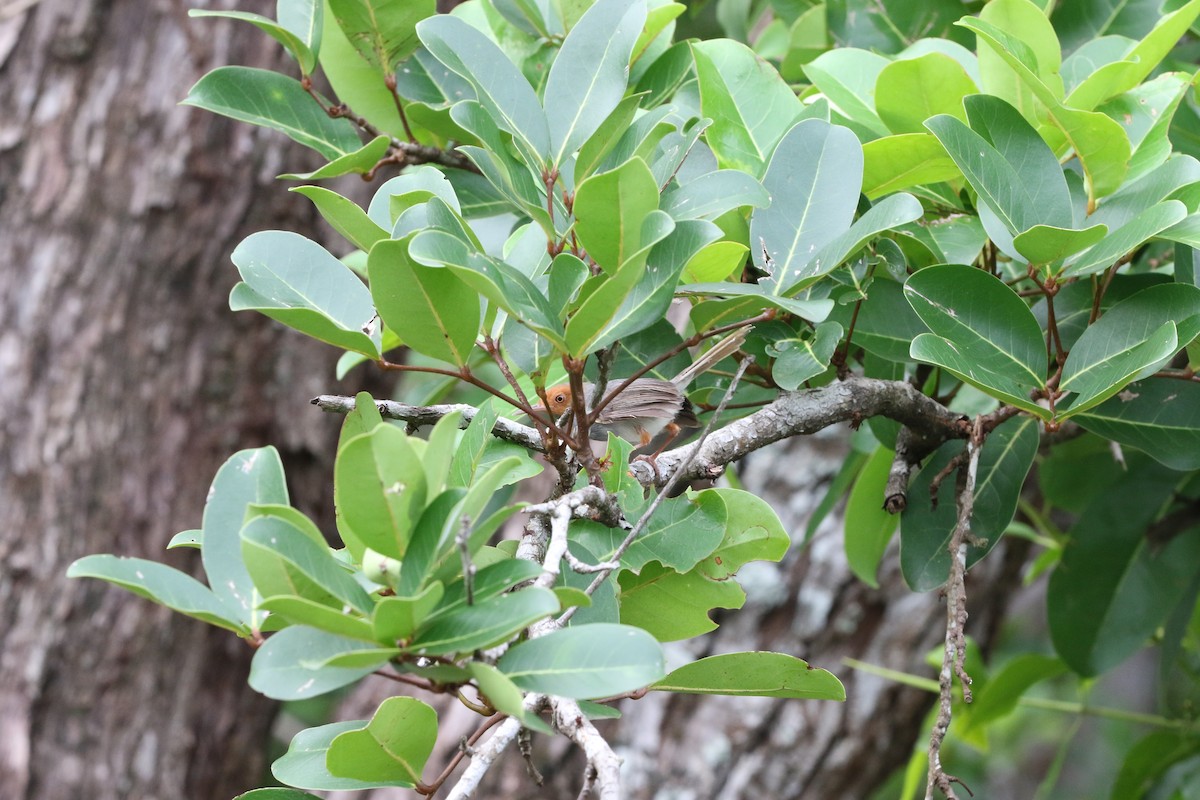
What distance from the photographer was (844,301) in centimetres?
99

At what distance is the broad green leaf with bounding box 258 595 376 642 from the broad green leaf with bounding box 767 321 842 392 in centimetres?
47

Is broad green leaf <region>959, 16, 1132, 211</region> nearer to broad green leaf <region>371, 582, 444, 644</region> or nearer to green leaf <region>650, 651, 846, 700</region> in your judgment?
green leaf <region>650, 651, 846, 700</region>

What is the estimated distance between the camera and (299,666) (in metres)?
0.61

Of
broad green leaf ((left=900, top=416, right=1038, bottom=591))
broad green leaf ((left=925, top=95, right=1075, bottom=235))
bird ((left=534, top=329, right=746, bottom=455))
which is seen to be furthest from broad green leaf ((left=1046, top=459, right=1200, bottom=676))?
broad green leaf ((left=925, top=95, right=1075, bottom=235))

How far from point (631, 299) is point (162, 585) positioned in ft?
1.27

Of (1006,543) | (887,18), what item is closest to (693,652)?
(1006,543)

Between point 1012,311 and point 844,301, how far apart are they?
16 cm

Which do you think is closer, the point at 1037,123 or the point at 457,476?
the point at 457,476

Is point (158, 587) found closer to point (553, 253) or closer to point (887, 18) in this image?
point (553, 253)

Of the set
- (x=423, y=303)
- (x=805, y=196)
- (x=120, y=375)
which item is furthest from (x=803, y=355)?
(x=120, y=375)

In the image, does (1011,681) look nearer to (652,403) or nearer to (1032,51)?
(652,403)

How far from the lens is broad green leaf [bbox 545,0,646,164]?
896 millimetres

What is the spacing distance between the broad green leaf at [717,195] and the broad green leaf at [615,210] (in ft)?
0.24

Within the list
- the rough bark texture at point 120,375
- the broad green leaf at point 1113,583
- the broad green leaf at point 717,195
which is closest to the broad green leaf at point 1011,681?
the broad green leaf at point 1113,583
